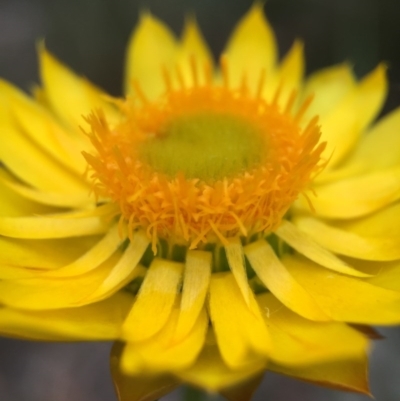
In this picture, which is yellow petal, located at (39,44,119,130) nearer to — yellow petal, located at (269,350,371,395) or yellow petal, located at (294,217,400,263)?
yellow petal, located at (294,217,400,263)

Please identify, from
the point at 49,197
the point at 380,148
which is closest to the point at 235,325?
the point at 49,197

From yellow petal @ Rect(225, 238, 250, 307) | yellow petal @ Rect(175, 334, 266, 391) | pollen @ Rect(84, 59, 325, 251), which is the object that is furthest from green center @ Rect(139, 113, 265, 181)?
yellow petal @ Rect(175, 334, 266, 391)

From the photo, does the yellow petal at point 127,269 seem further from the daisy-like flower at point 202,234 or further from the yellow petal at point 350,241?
the yellow petal at point 350,241

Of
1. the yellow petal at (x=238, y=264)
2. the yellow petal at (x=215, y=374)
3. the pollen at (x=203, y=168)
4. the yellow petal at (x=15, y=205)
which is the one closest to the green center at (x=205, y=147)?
the pollen at (x=203, y=168)

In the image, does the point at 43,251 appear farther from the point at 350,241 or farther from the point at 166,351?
the point at 350,241

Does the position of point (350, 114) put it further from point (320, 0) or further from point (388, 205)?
point (320, 0)

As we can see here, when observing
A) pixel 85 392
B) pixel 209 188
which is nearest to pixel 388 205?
pixel 209 188

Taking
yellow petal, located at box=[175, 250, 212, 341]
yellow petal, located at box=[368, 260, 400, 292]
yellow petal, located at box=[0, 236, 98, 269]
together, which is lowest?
yellow petal, located at box=[0, 236, 98, 269]
